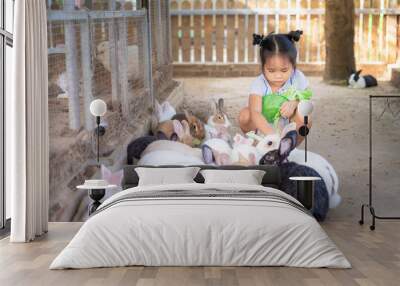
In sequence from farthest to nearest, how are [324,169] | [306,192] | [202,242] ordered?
[324,169] → [306,192] → [202,242]

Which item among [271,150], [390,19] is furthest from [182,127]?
[390,19]

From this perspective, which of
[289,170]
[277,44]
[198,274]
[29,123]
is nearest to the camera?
[198,274]

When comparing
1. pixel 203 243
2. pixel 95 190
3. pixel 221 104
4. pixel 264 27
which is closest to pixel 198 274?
pixel 203 243

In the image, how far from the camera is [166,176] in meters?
7.25

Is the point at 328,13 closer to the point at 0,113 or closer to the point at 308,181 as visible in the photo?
the point at 308,181

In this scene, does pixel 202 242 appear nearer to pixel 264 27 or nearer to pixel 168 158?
pixel 168 158

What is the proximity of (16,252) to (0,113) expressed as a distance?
4.93ft

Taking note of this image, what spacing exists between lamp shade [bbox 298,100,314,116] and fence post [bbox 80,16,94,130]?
2.21 meters

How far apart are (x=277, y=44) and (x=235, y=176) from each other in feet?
5.60

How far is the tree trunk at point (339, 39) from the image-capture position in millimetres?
8055

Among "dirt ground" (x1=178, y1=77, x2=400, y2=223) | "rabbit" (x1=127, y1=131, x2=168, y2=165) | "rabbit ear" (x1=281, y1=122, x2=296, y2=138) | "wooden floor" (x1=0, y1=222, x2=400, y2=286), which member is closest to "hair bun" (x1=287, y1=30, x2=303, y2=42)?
"dirt ground" (x1=178, y1=77, x2=400, y2=223)

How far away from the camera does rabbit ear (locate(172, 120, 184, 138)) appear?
791 cm

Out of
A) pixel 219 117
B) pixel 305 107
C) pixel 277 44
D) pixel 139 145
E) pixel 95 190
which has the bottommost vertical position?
pixel 95 190

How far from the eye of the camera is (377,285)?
446 centimetres
